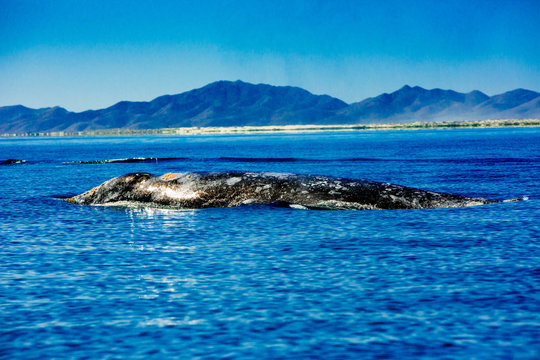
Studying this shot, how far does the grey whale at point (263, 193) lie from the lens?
21500mm

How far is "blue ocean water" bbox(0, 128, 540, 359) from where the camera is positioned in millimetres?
8484

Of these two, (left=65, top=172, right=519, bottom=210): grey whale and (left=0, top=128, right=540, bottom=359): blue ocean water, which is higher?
(left=65, top=172, right=519, bottom=210): grey whale

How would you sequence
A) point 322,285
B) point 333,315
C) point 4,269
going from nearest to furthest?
point 333,315
point 322,285
point 4,269

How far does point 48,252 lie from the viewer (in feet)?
48.5

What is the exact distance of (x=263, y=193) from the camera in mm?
22125

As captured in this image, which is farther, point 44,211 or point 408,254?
point 44,211

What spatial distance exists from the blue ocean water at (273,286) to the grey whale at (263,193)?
1.48 metres

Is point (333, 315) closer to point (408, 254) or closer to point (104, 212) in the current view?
point (408, 254)

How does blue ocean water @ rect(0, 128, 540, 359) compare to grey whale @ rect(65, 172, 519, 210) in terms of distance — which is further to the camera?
grey whale @ rect(65, 172, 519, 210)

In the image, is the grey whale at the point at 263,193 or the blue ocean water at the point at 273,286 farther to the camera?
the grey whale at the point at 263,193

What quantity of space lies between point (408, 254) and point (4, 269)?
8855 millimetres

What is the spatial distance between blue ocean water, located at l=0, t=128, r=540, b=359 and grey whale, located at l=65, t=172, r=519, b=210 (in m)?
1.48

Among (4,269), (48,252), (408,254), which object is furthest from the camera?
(48,252)

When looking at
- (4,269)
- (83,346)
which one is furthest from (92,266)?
(83,346)
